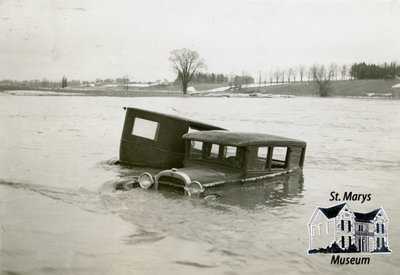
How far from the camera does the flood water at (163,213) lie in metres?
5.67

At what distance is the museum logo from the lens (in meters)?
6.35

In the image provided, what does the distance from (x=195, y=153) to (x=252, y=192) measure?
1.84m

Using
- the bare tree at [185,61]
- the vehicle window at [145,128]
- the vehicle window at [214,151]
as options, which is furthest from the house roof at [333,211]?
the vehicle window at [145,128]

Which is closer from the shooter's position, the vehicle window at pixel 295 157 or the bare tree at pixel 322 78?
the vehicle window at pixel 295 157

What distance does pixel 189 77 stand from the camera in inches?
509

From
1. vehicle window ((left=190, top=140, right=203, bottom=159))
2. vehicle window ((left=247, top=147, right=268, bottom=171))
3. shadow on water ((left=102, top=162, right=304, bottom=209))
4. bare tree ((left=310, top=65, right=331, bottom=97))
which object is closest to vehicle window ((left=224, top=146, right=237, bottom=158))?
vehicle window ((left=247, top=147, right=268, bottom=171))

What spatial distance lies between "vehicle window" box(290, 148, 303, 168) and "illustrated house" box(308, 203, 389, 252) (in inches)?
162

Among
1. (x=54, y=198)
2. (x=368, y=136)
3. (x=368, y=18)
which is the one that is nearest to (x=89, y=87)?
(x=54, y=198)

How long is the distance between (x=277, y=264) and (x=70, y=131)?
15298 millimetres

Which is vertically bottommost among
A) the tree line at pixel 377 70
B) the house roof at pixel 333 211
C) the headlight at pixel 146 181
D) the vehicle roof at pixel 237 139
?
the house roof at pixel 333 211

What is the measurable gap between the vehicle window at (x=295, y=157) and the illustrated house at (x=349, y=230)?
13.5ft

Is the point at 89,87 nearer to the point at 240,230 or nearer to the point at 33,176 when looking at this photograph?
the point at 33,176

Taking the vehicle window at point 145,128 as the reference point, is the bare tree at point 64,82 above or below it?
above

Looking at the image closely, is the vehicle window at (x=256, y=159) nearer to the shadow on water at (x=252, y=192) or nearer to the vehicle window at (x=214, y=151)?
the shadow on water at (x=252, y=192)
